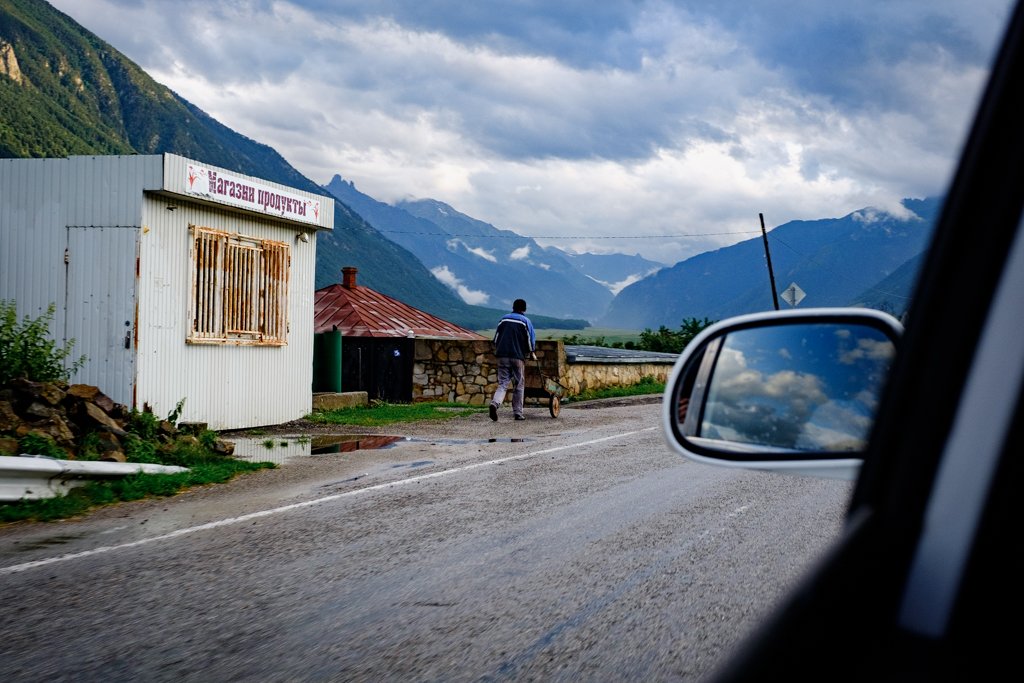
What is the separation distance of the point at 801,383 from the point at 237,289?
13.9 m

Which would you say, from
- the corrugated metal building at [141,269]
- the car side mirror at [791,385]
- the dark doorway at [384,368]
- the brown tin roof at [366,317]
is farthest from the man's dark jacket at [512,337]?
the car side mirror at [791,385]

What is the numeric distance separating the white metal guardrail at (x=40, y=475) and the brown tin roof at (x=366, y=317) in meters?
14.4

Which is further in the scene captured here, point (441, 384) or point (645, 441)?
point (441, 384)

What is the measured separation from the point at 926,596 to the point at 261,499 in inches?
307

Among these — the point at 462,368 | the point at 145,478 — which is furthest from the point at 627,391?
the point at 145,478

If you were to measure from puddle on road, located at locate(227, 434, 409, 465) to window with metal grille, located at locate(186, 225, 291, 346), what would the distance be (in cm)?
174

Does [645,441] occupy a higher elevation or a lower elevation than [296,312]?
lower

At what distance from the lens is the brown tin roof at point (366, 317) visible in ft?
81.1

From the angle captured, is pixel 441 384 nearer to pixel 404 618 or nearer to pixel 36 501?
pixel 36 501

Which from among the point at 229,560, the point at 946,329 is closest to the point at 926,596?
the point at 946,329

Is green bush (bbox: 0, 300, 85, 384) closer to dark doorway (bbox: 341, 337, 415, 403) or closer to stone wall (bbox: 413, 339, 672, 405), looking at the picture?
dark doorway (bbox: 341, 337, 415, 403)

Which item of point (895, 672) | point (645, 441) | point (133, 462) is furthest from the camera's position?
point (645, 441)

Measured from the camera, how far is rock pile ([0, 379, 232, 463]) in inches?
374

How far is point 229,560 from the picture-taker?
566cm
